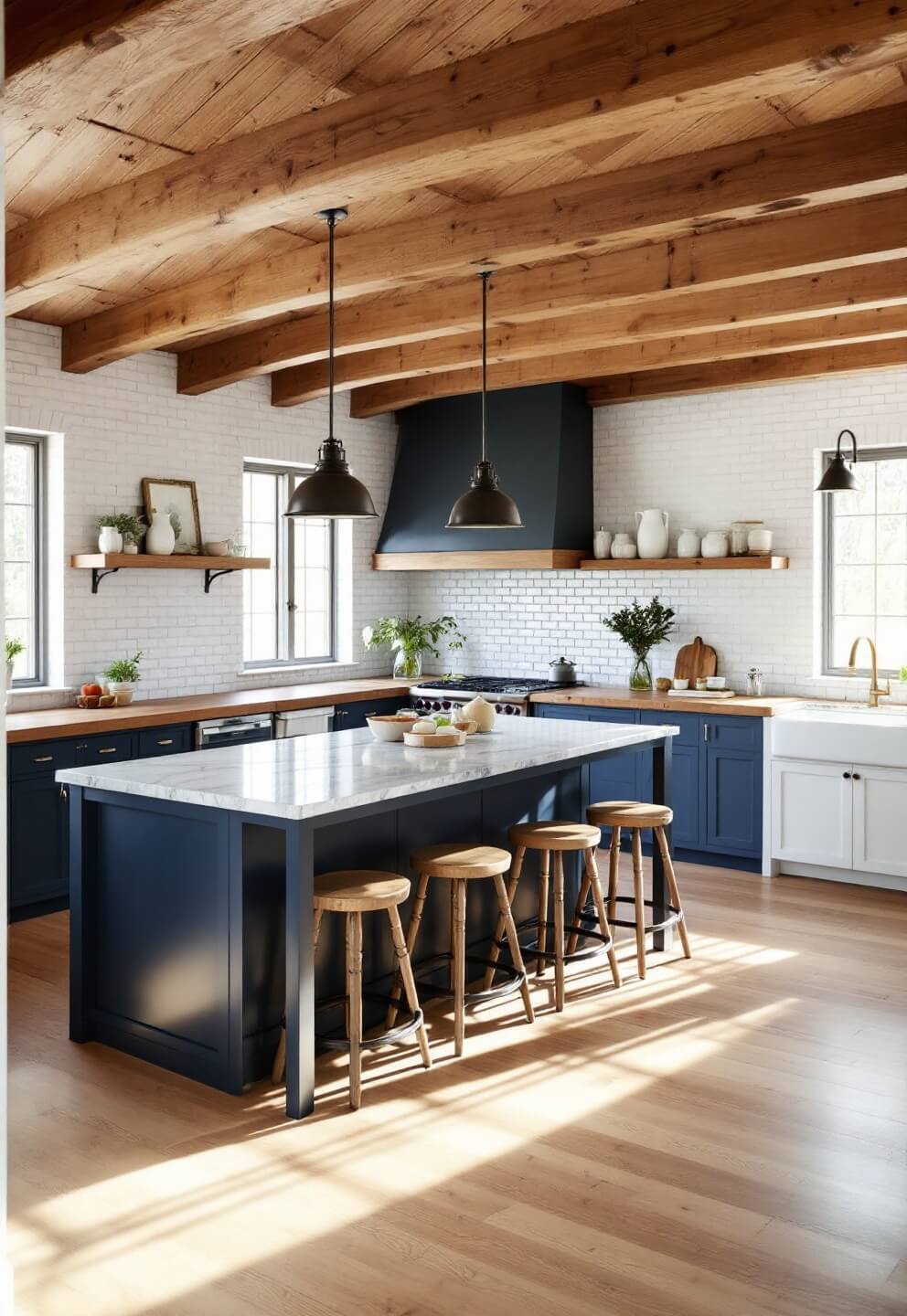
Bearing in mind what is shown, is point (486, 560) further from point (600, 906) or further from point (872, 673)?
point (600, 906)

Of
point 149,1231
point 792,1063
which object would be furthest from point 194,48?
point 792,1063

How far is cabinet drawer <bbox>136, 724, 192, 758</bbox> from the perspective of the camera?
664cm

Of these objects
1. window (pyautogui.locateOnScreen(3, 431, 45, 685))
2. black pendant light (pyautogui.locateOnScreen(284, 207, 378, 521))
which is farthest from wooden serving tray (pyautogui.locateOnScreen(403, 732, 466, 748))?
window (pyautogui.locateOnScreen(3, 431, 45, 685))

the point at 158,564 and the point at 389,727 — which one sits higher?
the point at 158,564

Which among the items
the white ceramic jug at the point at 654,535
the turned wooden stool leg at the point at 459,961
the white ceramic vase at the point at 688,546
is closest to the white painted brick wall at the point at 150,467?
the white ceramic jug at the point at 654,535

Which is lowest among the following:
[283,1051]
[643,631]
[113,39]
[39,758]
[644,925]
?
[283,1051]

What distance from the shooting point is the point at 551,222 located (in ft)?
16.3

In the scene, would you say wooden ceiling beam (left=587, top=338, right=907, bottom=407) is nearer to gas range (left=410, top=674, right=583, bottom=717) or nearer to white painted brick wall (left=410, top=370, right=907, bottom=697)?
white painted brick wall (left=410, top=370, right=907, bottom=697)

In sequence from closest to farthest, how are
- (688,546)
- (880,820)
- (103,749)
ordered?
(103,749)
(880,820)
(688,546)

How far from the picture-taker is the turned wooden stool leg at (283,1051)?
13.4 feet

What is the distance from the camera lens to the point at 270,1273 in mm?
2957

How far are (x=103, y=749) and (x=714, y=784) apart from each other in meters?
3.65

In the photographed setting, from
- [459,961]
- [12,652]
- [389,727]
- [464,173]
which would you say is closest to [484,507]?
[389,727]

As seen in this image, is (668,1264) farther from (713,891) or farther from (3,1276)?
(713,891)
